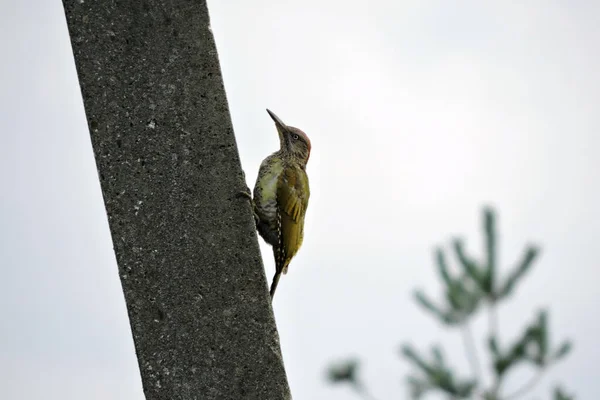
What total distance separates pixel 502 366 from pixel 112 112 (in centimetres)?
375

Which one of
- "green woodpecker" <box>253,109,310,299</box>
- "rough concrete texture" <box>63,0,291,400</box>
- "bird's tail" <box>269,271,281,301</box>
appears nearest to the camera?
"rough concrete texture" <box>63,0,291,400</box>

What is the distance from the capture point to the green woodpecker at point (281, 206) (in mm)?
5180

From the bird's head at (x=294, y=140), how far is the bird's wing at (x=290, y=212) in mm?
506

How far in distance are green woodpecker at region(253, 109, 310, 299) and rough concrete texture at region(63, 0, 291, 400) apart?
1.59 metres

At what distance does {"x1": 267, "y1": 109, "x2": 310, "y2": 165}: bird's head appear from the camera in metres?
6.03

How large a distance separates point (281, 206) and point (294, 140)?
95 centimetres

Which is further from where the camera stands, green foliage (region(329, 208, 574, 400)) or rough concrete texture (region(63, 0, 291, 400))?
green foliage (region(329, 208, 574, 400))

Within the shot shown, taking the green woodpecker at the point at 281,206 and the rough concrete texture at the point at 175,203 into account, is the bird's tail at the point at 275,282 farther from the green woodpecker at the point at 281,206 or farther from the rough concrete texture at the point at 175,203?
the rough concrete texture at the point at 175,203

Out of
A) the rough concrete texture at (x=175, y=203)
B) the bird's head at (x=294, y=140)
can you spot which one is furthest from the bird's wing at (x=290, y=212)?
the rough concrete texture at (x=175, y=203)

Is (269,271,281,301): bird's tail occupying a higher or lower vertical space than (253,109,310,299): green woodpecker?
lower

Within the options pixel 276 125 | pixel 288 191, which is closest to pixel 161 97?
pixel 288 191

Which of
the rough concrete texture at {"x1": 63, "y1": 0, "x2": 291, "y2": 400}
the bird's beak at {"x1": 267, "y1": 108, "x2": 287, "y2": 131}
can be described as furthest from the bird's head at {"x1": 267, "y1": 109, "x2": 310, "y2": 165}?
the rough concrete texture at {"x1": 63, "y1": 0, "x2": 291, "y2": 400}

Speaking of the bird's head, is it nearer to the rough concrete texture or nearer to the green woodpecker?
the green woodpecker

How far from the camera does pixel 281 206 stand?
17.2ft
